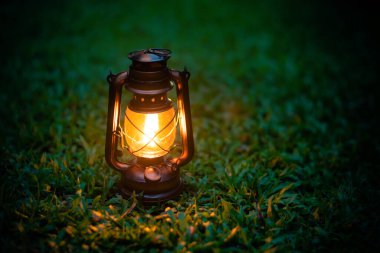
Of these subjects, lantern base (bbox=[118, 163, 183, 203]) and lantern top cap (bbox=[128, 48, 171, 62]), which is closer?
lantern top cap (bbox=[128, 48, 171, 62])

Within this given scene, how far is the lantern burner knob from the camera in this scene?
2.56m

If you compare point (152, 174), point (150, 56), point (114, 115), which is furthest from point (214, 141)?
point (150, 56)

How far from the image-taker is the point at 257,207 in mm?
2590

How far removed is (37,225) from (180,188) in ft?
3.42

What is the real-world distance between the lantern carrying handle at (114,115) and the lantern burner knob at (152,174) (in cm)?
16

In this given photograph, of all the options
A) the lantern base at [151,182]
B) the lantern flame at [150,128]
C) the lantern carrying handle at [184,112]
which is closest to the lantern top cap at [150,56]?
the lantern carrying handle at [184,112]

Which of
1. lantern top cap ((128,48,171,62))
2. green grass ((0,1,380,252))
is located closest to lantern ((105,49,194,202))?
lantern top cap ((128,48,171,62))

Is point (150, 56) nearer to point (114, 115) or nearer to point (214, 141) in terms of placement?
point (114, 115)

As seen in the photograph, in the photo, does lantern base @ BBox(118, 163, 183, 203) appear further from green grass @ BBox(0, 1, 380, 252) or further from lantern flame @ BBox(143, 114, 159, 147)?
lantern flame @ BBox(143, 114, 159, 147)

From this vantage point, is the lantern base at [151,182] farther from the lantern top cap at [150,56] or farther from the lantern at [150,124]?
the lantern top cap at [150,56]

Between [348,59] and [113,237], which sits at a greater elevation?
[348,59]

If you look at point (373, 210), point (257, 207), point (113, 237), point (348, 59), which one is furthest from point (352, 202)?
point (348, 59)

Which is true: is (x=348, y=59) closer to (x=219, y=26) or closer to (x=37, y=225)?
(x=219, y=26)

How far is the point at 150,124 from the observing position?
8.11ft
